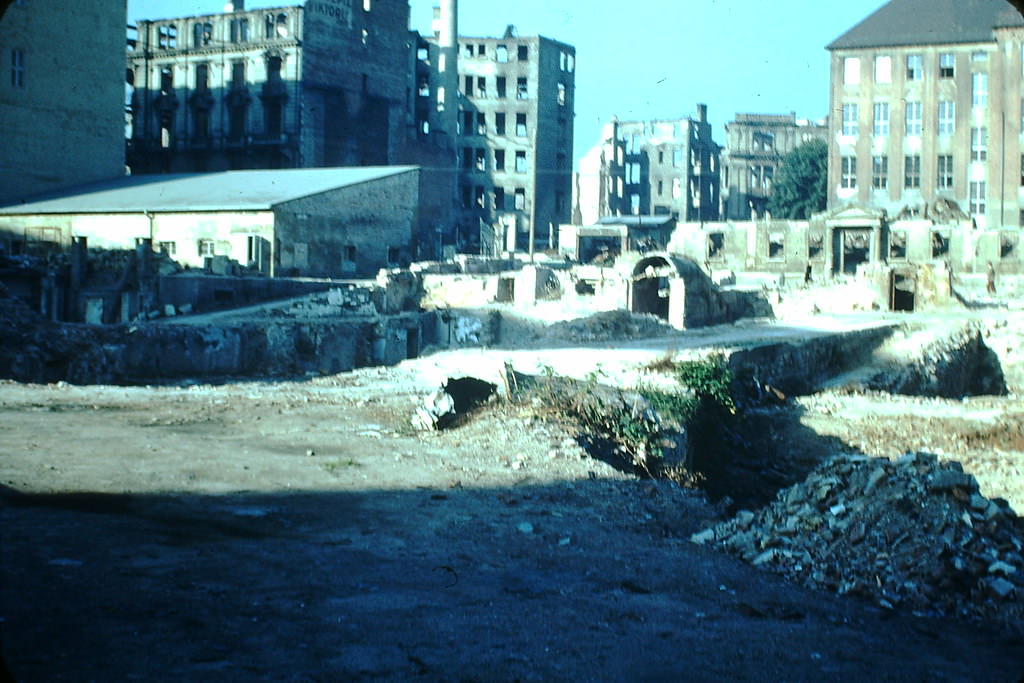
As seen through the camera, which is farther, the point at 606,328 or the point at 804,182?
the point at 804,182

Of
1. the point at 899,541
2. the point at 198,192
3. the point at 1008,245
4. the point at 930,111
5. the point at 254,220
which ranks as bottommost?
the point at 899,541

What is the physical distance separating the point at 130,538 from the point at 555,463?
17.5 ft

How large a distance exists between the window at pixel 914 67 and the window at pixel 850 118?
10.5 ft

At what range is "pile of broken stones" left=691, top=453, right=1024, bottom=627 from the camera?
888cm

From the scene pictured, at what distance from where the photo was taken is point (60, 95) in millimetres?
46250

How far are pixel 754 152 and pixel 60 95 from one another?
5425 centimetres

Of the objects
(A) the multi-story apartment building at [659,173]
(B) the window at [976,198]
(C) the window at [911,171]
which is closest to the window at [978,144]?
(B) the window at [976,198]

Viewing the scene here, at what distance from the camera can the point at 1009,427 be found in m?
20.6

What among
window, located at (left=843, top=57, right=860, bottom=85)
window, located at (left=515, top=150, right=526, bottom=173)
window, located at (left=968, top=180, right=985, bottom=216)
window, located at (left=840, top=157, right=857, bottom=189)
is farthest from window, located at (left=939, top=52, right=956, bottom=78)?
window, located at (left=515, top=150, right=526, bottom=173)

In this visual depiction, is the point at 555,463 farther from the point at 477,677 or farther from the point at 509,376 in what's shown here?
the point at 477,677

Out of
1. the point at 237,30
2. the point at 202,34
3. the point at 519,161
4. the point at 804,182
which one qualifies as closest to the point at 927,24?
the point at 804,182

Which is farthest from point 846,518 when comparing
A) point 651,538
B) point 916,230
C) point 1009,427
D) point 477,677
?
point 916,230

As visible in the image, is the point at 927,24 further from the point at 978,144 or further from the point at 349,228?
the point at 349,228

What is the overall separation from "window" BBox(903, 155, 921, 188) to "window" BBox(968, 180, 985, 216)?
287 cm
